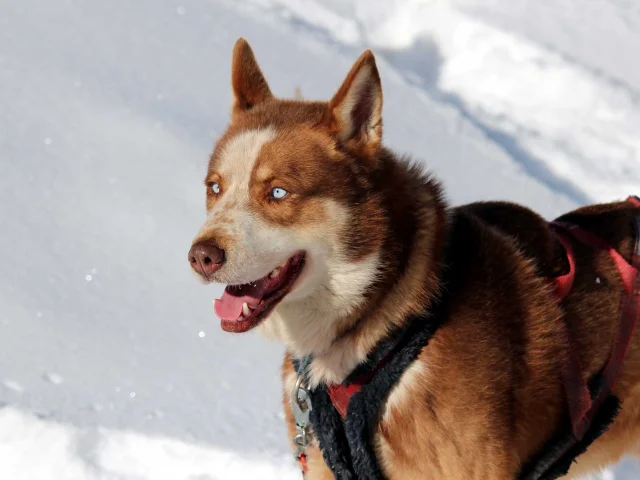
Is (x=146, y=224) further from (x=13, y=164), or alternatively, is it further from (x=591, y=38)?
(x=591, y=38)

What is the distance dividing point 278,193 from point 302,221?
0.11 m

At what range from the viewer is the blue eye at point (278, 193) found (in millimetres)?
1922

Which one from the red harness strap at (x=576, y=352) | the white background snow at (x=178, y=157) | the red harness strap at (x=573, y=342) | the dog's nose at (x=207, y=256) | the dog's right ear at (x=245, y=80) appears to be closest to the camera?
the dog's nose at (x=207, y=256)

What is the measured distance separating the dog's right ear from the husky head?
0.26 metres

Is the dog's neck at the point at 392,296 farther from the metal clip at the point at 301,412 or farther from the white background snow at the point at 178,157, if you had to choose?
the white background snow at the point at 178,157

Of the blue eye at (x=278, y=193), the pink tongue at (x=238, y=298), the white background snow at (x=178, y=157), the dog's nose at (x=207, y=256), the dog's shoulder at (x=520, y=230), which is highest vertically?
the dog's shoulder at (x=520, y=230)

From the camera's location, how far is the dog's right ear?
2275 millimetres

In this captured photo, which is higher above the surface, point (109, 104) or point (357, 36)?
point (357, 36)

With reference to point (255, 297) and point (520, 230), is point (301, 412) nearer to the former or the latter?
point (255, 297)

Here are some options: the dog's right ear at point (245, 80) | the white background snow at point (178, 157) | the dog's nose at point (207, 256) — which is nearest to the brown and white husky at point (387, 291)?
the dog's nose at point (207, 256)

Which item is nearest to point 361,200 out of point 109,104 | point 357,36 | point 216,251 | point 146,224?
point 216,251

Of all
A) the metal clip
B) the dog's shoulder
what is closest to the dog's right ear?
the dog's shoulder

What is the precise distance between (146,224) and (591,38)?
564 centimetres

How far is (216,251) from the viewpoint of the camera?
69.9 inches
